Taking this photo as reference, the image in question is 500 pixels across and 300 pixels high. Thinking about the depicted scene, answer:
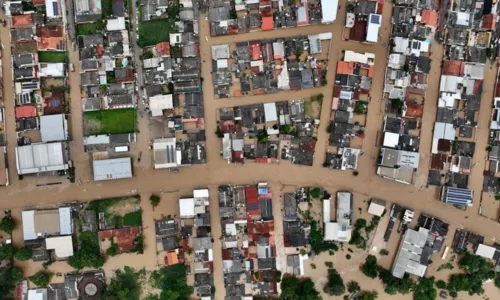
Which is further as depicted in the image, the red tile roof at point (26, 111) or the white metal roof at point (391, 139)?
the white metal roof at point (391, 139)

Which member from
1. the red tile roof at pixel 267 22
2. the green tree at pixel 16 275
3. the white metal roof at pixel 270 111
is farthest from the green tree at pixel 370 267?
the green tree at pixel 16 275

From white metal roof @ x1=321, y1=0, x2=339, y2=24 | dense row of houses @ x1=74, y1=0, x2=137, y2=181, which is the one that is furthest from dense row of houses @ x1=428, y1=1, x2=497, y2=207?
dense row of houses @ x1=74, y1=0, x2=137, y2=181

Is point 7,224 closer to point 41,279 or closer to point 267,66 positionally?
point 41,279

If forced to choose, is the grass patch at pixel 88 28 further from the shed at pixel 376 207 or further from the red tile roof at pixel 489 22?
the red tile roof at pixel 489 22

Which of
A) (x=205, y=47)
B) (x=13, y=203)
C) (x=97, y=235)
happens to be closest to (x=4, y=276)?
(x=13, y=203)

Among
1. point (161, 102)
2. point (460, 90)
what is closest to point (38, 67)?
point (161, 102)

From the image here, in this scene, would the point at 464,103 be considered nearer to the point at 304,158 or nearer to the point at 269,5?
the point at 304,158

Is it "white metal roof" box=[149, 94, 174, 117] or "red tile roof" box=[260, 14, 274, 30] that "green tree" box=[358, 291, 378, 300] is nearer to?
"white metal roof" box=[149, 94, 174, 117]
